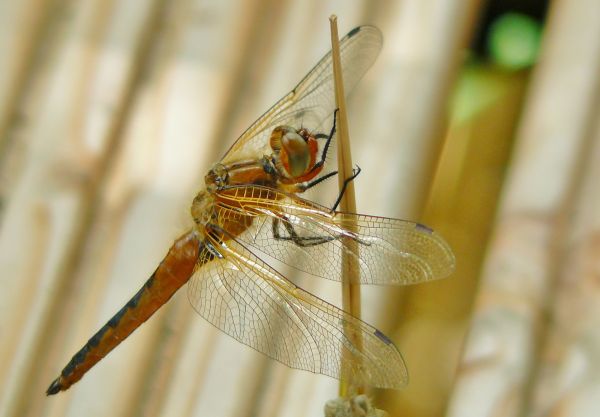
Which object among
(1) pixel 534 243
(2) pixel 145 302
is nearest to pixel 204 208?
(2) pixel 145 302

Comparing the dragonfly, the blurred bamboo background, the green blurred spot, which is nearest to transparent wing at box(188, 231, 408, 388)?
the dragonfly

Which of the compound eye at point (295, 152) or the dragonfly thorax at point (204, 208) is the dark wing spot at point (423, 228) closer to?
the compound eye at point (295, 152)

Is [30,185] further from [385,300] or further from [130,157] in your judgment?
[385,300]

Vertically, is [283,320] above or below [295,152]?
below

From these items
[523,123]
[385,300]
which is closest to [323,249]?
[385,300]

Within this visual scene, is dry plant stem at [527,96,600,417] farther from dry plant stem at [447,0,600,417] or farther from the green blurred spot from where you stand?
the green blurred spot

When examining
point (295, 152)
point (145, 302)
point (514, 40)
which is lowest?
point (145, 302)

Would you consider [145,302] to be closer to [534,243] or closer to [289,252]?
[289,252]
